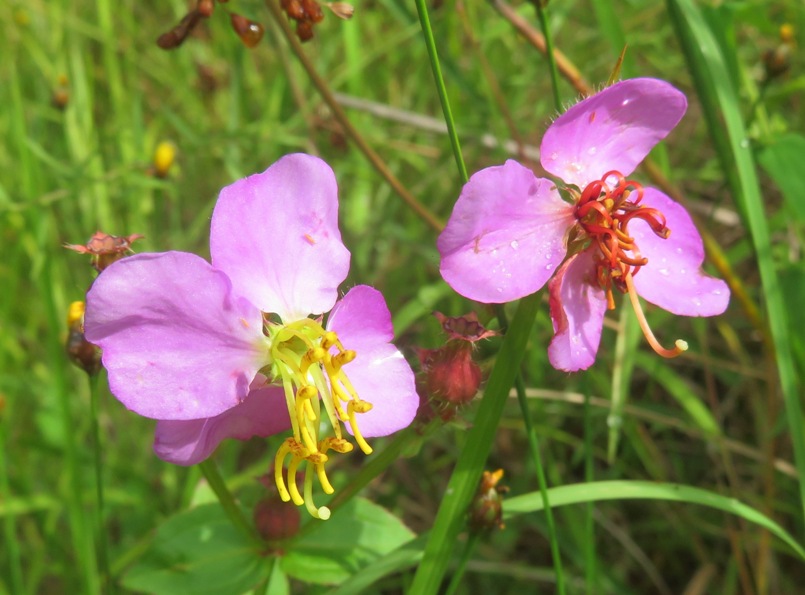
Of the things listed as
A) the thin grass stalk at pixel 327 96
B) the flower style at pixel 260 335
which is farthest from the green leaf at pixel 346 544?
the thin grass stalk at pixel 327 96

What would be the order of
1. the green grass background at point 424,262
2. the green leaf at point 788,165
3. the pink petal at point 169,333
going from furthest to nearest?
Answer: the green grass background at point 424,262, the green leaf at point 788,165, the pink petal at point 169,333

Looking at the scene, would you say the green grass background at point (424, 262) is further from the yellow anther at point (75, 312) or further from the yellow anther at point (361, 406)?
the yellow anther at point (361, 406)

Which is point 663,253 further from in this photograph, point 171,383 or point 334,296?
point 171,383

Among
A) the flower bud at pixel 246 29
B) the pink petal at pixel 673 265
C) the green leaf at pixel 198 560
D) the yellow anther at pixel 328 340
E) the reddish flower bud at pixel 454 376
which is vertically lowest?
the green leaf at pixel 198 560

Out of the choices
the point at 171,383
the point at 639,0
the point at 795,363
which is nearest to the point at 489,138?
the point at 639,0

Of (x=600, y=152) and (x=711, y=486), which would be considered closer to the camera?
(x=600, y=152)
